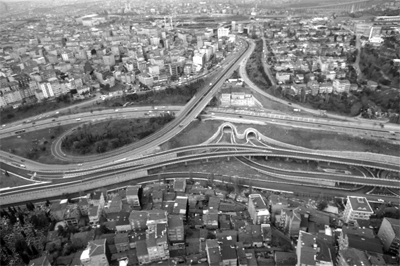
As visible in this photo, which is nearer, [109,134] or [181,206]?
[181,206]

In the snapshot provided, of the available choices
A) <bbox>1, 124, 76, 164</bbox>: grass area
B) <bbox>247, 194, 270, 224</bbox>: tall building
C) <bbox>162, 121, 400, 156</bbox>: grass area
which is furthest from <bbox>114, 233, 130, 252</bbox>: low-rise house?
<bbox>1, 124, 76, 164</bbox>: grass area

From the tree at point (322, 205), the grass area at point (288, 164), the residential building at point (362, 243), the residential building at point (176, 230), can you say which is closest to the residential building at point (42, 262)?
the residential building at point (176, 230)

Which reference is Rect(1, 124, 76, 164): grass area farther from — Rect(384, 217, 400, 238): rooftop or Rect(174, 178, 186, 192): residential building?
Rect(384, 217, 400, 238): rooftop

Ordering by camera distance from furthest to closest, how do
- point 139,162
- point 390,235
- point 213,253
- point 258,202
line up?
point 139,162 < point 258,202 < point 390,235 < point 213,253

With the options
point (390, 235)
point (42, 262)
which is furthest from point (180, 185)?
point (390, 235)

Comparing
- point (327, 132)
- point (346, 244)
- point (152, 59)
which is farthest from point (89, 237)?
point (152, 59)

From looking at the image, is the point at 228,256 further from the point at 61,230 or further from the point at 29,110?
the point at 29,110
